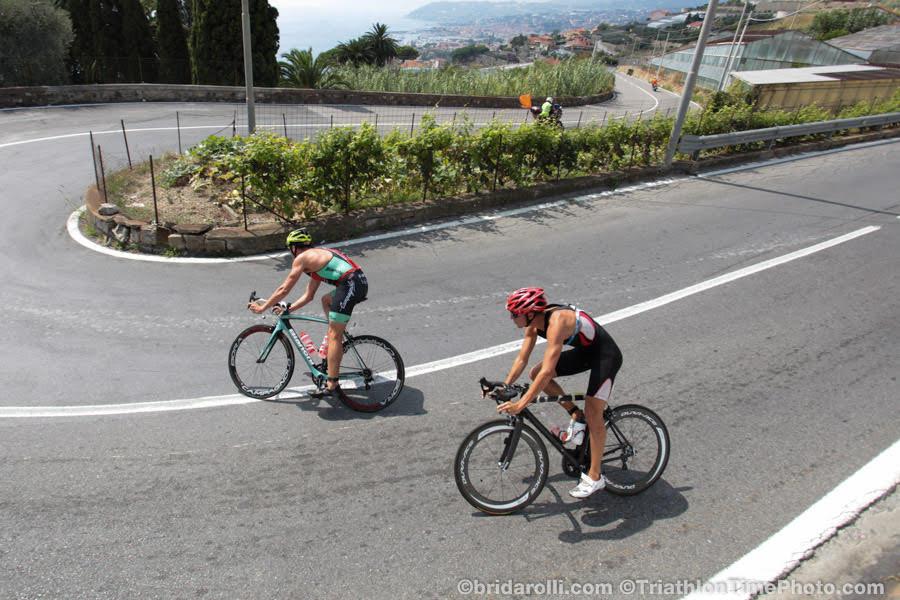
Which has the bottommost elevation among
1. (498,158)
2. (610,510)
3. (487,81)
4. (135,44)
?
(610,510)

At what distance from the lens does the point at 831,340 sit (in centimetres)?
752

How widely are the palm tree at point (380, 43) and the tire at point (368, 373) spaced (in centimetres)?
5542

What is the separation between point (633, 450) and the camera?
5051mm

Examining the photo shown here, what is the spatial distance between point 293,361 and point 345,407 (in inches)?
31.2

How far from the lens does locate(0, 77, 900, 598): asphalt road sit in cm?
426

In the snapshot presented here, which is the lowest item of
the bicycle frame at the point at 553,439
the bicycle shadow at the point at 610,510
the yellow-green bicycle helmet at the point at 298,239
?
the bicycle shadow at the point at 610,510

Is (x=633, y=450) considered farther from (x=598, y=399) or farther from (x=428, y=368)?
(x=428, y=368)

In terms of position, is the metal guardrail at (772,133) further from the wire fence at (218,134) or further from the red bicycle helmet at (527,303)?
the red bicycle helmet at (527,303)

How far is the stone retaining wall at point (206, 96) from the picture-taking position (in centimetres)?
2127

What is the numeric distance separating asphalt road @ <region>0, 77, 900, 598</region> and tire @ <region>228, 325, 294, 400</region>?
20cm

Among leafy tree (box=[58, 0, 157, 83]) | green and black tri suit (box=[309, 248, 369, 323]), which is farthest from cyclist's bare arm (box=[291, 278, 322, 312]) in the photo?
leafy tree (box=[58, 0, 157, 83])

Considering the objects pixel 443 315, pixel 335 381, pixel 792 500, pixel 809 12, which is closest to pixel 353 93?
pixel 443 315

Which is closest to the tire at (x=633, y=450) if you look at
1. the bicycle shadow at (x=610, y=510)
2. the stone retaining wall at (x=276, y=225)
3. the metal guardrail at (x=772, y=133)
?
the bicycle shadow at (x=610, y=510)

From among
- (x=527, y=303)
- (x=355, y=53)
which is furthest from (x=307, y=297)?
(x=355, y=53)
